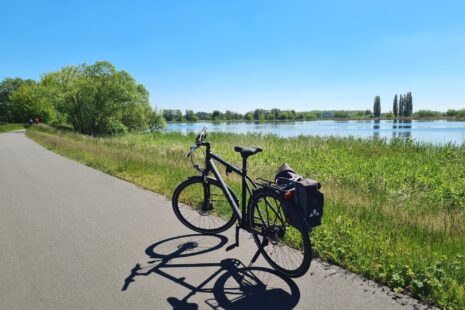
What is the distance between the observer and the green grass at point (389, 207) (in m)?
3.09

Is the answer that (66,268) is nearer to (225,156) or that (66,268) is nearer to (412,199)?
(412,199)

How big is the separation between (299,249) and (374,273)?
0.88 m

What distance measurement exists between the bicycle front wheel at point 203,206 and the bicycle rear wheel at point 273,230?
0.74 metres

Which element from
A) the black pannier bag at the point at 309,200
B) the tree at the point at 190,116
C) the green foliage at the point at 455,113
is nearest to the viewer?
the black pannier bag at the point at 309,200

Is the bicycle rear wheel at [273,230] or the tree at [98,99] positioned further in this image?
the tree at [98,99]

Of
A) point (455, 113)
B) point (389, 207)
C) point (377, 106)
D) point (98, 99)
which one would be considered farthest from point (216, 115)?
point (389, 207)

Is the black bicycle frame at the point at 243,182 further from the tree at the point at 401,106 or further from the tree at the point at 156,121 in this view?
the tree at the point at 401,106

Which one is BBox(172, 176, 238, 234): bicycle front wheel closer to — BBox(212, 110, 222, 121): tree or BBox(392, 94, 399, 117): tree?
BBox(392, 94, 399, 117): tree

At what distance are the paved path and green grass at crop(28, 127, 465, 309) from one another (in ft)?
1.00

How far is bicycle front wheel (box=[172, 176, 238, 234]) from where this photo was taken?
459cm

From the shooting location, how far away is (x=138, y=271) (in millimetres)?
3436

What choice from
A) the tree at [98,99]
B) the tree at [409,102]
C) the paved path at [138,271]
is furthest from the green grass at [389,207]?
the tree at [409,102]

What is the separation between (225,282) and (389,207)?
12.3 ft

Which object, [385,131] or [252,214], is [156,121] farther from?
[252,214]
